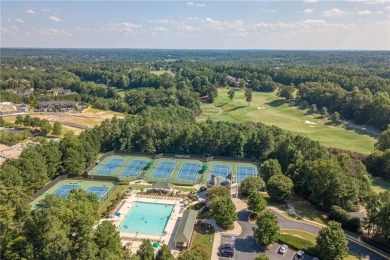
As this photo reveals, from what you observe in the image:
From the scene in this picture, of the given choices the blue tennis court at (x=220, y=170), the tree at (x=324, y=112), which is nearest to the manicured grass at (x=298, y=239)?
the blue tennis court at (x=220, y=170)

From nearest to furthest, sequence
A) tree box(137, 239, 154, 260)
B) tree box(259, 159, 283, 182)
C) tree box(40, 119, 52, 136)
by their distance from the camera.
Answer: tree box(137, 239, 154, 260) < tree box(259, 159, 283, 182) < tree box(40, 119, 52, 136)

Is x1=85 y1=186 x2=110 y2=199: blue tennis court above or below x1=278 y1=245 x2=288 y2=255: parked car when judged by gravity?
below

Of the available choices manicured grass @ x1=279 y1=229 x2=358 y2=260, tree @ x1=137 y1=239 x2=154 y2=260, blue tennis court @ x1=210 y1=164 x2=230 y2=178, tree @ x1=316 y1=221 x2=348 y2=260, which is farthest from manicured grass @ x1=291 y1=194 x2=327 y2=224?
tree @ x1=137 y1=239 x2=154 y2=260

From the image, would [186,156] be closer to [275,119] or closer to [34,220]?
[34,220]

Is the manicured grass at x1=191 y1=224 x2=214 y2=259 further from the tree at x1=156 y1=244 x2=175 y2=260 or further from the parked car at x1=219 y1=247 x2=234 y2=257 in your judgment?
the tree at x1=156 y1=244 x2=175 y2=260

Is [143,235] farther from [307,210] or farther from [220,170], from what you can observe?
[220,170]

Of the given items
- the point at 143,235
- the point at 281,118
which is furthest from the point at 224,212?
the point at 281,118

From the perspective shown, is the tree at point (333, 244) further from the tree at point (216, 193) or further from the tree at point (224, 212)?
the tree at point (216, 193)
